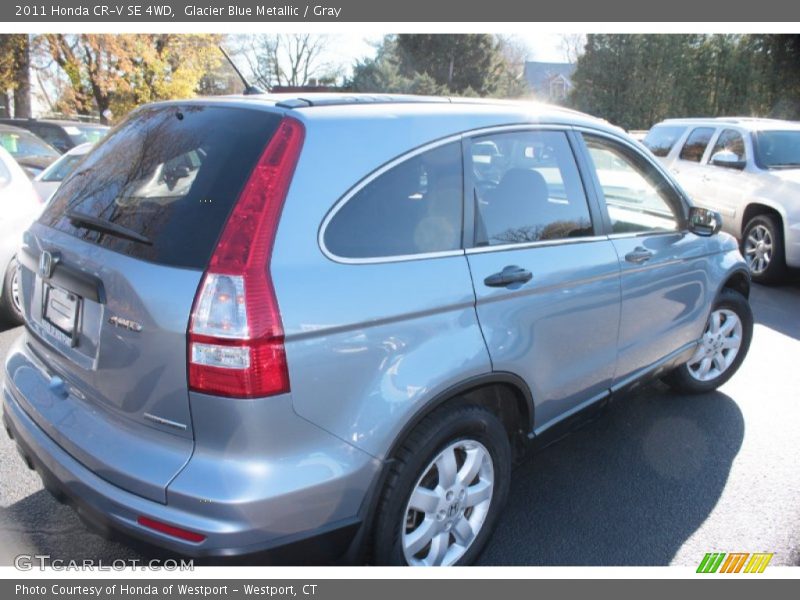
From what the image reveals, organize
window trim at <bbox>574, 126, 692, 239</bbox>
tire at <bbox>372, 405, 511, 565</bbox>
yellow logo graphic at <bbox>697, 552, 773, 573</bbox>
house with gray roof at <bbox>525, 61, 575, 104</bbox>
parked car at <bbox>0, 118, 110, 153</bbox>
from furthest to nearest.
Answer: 1. house with gray roof at <bbox>525, 61, 575, 104</bbox>
2. parked car at <bbox>0, 118, 110, 153</bbox>
3. window trim at <bbox>574, 126, 692, 239</bbox>
4. yellow logo graphic at <bbox>697, 552, 773, 573</bbox>
5. tire at <bbox>372, 405, 511, 565</bbox>

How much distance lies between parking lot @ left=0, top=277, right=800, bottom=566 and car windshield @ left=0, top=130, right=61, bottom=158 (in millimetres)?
7306

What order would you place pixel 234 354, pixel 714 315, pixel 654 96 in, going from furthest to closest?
pixel 654 96, pixel 714 315, pixel 234 354

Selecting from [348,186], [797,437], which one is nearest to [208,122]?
[348,186]

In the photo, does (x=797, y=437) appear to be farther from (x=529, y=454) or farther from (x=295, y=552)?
(x=295, y=552)

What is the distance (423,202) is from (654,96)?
3397 centimetres

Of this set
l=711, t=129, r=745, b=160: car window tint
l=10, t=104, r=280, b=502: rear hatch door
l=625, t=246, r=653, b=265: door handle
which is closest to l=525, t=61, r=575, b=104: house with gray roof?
l=711, t=129, r=745, b=160: car window tint

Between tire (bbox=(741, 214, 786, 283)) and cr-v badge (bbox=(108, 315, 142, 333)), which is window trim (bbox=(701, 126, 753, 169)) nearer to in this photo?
tire (bbox=(741, 214, 786, 283))

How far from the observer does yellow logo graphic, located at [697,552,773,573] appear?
267 cm

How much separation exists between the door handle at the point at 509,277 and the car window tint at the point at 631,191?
0.87 meters

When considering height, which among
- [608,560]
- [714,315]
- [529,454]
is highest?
[714,315]

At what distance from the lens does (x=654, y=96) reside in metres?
31.9

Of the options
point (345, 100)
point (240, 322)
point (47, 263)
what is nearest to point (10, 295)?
point (47, 263)

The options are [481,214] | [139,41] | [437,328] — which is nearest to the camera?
[437,328]

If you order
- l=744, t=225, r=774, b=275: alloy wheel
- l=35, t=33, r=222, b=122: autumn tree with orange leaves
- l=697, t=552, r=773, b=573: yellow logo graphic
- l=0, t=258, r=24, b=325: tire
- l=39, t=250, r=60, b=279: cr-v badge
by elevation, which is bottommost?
l=697, t=552, r=773, b=573: yellow logo graphic
